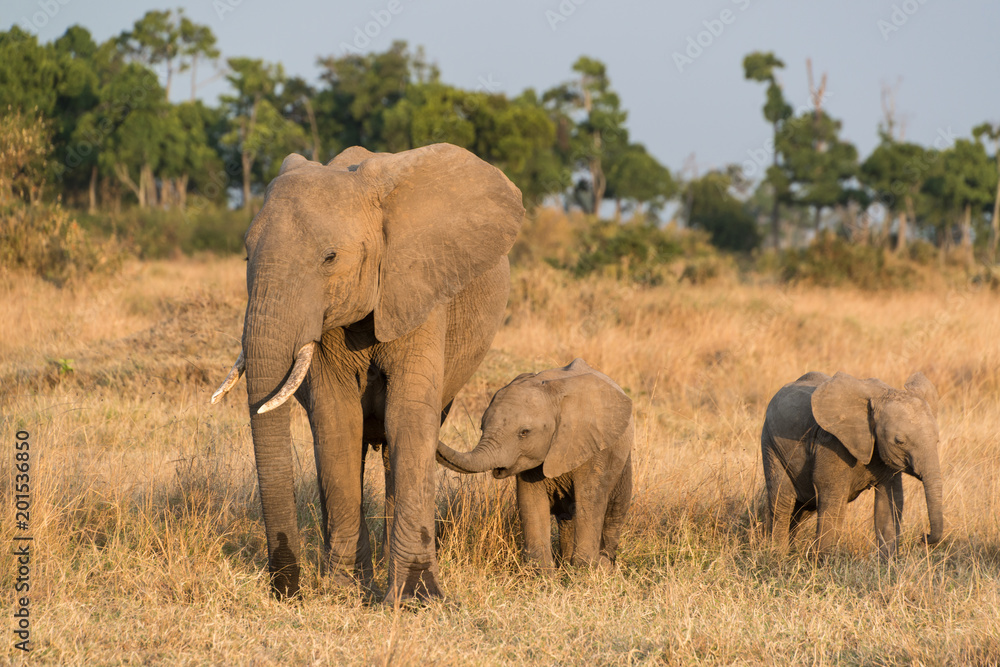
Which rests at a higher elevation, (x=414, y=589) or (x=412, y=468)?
(x=412, y=468)

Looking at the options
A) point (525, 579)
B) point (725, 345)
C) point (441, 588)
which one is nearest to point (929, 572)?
point (525, 579)

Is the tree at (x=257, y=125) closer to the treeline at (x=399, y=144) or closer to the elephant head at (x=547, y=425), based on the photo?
the treeline at (x=399, y=144)

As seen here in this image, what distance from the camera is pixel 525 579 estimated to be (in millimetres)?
4934

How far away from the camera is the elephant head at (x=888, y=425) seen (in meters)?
5.06

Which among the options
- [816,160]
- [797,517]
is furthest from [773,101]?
[797,517]

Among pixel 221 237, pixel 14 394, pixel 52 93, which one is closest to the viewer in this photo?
pixel 14 394

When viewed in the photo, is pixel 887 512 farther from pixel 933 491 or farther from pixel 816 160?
pixel 816 160

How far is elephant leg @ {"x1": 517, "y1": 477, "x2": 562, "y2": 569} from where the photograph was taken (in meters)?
5.04

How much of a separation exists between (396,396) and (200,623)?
1252mm

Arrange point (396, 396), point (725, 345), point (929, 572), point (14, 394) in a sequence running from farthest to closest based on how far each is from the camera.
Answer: point (725, 345) → point (14, 394) → point (929, 572) → point (396, 396)

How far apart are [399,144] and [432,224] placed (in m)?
31.0

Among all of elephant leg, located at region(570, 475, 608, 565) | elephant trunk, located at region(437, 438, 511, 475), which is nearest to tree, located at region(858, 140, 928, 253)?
elephant leg, located at region(570, 475, 608, 565)

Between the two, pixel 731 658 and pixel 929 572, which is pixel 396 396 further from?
pixel 929 572

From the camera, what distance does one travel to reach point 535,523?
5066mm
